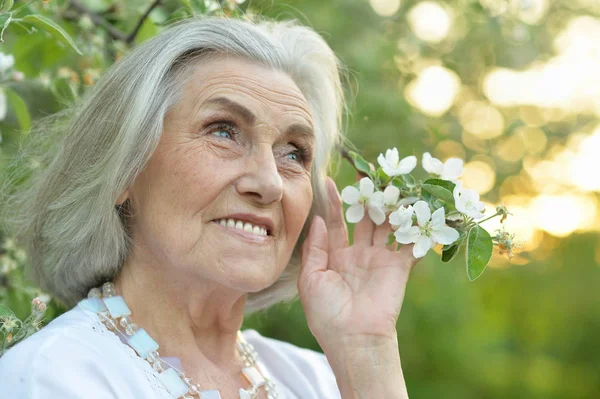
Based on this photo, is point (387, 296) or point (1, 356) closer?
point (1, 356)

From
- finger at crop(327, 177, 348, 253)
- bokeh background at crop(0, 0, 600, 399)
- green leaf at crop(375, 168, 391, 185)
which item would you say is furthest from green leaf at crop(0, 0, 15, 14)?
finger at crop(327, 177, 348, 253)

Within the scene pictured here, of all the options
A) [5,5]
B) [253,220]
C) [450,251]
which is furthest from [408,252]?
[5,5]

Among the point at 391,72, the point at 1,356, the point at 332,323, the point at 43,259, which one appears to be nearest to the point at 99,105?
the point at 43,259

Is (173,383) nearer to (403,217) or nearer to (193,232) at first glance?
A: (193,232)

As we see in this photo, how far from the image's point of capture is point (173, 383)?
7.11ft

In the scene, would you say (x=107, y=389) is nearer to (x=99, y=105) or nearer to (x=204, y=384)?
(x=204, y=384)

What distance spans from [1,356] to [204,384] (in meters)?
0.62

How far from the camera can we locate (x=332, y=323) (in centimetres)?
237

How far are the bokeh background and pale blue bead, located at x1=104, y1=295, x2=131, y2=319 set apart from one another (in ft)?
1.59

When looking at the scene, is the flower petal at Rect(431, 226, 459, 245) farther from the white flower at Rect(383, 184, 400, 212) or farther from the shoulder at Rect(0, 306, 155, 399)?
the shoulder at Rect(0, 306, 155, 399)

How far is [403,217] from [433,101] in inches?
133

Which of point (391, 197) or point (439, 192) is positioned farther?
point (391, 197)

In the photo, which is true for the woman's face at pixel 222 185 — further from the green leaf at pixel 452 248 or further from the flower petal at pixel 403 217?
the green leaf at pixel 452 248

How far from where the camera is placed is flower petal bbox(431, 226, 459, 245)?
2.14m
